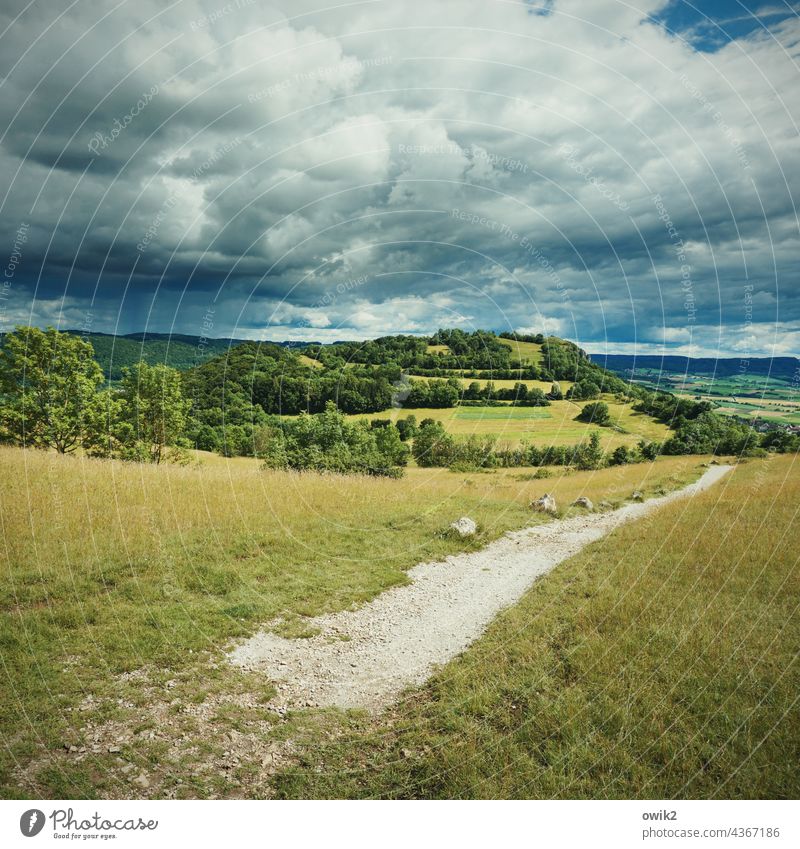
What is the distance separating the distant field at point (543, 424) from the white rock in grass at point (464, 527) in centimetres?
2462

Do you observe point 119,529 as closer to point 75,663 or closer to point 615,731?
point 75,663

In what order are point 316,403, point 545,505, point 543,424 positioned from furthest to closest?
1. point 543,424
2. point 316,403
3. point 545,505

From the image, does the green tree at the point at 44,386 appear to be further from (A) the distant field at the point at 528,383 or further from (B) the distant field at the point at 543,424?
(A) the distant field at the point at 528,383

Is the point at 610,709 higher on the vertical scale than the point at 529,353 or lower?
lower

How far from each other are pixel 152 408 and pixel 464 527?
27.4m

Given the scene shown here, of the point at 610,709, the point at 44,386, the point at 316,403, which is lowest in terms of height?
the point at 610,709

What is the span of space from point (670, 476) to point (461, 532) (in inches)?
890

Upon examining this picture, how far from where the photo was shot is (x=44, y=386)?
28031mm

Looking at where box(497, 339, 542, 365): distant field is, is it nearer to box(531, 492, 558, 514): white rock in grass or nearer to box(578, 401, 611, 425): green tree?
box(578, 401, 611, 425): green tree

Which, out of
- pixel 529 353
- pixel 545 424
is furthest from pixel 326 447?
pixel 529 353

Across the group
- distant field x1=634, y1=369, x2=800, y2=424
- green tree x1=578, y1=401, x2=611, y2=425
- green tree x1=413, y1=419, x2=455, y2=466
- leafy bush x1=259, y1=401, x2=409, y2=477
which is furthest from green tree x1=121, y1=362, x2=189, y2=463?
green tree x1=578, y1=401, x2=611, y2=425

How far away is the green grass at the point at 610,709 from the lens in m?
5.31

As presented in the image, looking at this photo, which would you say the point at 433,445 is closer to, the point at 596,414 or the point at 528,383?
the point at 596,414
